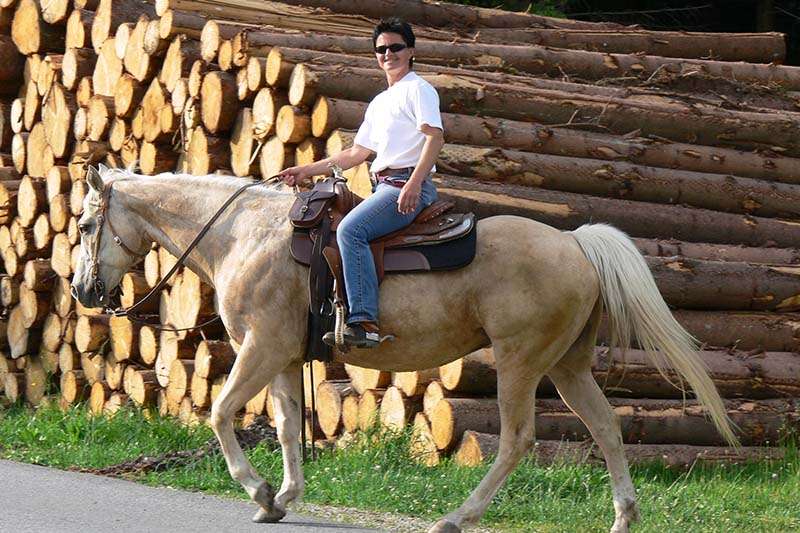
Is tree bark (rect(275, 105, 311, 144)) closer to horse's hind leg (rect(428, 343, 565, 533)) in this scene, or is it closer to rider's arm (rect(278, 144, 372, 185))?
rider's arm (rect(278, 144, 372, 185))

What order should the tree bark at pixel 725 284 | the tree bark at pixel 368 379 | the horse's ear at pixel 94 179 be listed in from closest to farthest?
the horse's ear at pixel 94 179 → the tree bark at pixel 368 379 → the tree bark at pixel 725 284

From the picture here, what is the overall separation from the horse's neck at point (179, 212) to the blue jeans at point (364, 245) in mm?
956

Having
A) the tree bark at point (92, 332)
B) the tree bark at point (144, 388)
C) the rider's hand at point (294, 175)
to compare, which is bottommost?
the tree bark at point (144, 388)

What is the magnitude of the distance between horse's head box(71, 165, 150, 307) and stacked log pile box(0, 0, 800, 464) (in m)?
1.57

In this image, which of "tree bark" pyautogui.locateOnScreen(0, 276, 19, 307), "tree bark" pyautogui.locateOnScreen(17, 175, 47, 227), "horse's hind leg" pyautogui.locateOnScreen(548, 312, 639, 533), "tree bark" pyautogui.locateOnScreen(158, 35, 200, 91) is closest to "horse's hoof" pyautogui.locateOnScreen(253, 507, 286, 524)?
"horse's hind leg" pyautogui.locateOnScreen(548, 312, 639, 533)

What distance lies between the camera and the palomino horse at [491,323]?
7.36 metres

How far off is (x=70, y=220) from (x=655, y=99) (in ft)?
18.7

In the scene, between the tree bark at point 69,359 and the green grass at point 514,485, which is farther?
the tree bark at point 69,359

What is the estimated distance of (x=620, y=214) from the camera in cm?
1066

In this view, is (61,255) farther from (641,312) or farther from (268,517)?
(641,312)

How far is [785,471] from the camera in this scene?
9562 mm

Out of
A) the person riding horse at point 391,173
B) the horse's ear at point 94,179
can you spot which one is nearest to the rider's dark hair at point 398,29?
the person riding horse at point 391,173

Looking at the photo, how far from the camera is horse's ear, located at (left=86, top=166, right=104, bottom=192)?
7996 mm

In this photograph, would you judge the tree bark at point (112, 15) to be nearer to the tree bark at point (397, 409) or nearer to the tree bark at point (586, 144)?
the tree bark at point (586, 144)
